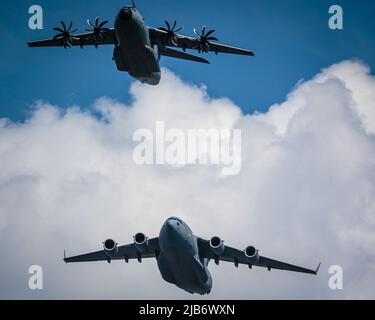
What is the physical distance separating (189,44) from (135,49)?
659 centimetres

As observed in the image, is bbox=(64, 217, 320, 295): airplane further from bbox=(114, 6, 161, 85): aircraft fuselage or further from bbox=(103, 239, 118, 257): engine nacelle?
bbox=(114, 6, 161, 85): aircraft fuselage

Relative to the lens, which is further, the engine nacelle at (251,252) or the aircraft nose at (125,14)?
the engine nacelle at (251,252)

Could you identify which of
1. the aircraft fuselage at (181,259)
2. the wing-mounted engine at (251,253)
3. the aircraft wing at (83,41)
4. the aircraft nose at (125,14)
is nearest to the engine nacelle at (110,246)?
the aircraft fuselage at (181,259)

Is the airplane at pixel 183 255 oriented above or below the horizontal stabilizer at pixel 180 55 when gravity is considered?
below

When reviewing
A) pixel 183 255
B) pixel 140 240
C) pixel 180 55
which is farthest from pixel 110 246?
pixel 180 55

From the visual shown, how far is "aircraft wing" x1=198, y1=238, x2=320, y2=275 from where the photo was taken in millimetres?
42531

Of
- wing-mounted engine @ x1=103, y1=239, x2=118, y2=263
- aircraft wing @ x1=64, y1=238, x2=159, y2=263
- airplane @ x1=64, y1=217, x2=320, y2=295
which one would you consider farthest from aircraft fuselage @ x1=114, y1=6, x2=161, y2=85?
aircraft wing @ x1=64, y1=238, x2=159, y2=263

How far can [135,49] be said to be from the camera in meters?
36.1

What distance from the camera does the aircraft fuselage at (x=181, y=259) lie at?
34844 millimetres

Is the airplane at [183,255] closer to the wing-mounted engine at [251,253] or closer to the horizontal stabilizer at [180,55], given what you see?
the wing-mounted engine at [251,253]

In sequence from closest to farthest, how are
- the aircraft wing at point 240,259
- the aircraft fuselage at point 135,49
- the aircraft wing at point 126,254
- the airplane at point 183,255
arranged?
the aircraft fuselage at point 135,49, the airplane at point 183,255, the aircraft wing at point 240,259, the aircraft wing at point 126,254
